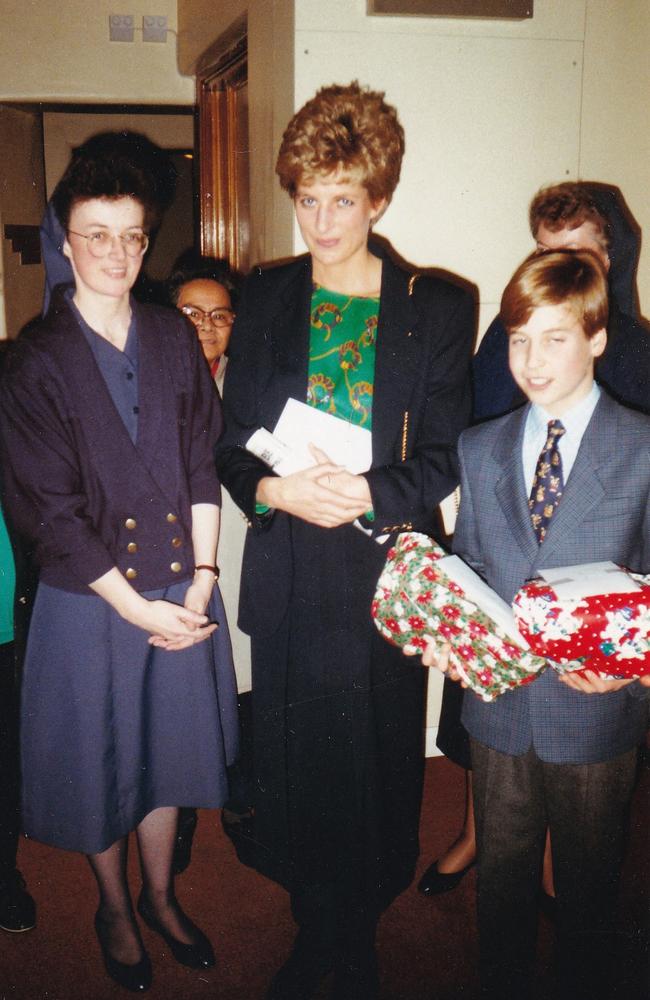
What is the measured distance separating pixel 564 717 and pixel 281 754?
0.67 metres

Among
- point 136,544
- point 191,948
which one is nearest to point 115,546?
point 136,544

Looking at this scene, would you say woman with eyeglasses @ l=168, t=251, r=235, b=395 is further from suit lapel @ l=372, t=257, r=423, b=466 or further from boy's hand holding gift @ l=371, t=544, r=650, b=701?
boy's hand holding gift @ l=371, t=544, r=650, b=701

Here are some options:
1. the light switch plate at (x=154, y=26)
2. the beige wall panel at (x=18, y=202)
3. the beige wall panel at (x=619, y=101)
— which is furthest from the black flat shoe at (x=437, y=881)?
the light switch plate at (x=154, y=26)

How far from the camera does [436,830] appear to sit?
8.66ft

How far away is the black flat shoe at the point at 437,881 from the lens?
7.68 ft

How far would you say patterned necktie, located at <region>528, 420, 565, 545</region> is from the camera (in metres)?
1.53

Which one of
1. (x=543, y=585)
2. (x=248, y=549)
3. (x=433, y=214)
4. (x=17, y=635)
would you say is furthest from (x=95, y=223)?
(x=433, y=214)

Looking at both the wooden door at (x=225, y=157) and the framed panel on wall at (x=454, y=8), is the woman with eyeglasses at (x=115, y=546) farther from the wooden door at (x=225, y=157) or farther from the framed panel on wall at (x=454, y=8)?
the wooden door at (x=225, y=157)

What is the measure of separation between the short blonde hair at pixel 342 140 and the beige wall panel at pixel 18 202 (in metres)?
4.05

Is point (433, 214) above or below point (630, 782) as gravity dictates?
above

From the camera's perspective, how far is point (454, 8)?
2602 millimetres

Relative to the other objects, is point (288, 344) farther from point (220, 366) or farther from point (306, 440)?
point (220, 366)

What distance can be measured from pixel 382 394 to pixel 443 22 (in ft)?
5.51

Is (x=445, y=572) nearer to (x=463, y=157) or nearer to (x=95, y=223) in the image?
(x=95, y=223)
